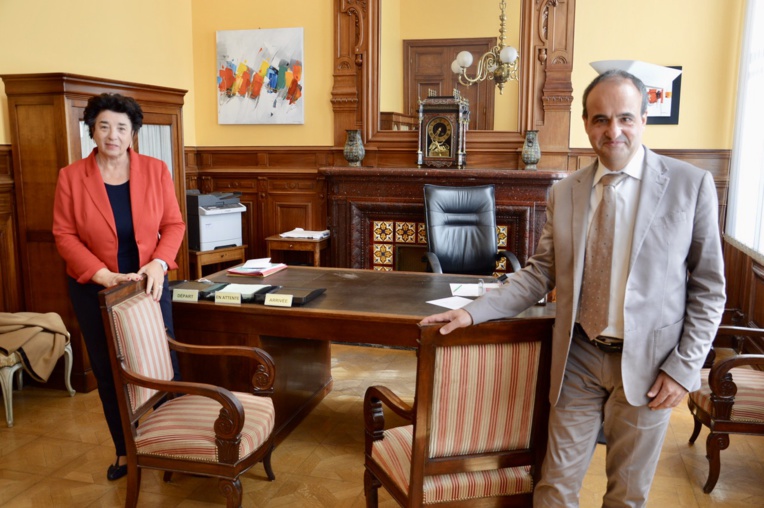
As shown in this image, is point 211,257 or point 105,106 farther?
point 211,257

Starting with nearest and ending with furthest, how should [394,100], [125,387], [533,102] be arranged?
1. [125,387]
2. [533,102]
3. [394,100]

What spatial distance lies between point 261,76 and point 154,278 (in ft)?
11.7

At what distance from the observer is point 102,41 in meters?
4.71

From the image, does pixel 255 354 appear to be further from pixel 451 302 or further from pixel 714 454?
pixel 714 454

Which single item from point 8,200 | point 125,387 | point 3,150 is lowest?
point 125,387

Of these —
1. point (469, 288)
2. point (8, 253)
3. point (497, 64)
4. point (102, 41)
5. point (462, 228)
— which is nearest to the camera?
point (469, 288)

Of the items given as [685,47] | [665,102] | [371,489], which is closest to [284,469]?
[371,489]

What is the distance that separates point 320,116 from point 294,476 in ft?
11.8

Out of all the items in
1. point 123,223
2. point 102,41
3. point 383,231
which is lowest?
point 383,231

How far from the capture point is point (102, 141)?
2.66 metres

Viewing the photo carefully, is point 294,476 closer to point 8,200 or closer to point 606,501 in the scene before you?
point 606,501

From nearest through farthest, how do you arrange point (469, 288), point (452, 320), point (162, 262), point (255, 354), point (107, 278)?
point (452, 320) → point (255, 354) → point (107, 278) → point (162, 262) → point (469, 288)

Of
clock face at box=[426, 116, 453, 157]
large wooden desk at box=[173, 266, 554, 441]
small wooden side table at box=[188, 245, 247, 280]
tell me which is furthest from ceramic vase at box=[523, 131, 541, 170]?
small wooden side table at box=[188, 245, 247, 280]

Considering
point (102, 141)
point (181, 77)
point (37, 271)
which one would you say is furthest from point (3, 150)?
point (181, 77)
